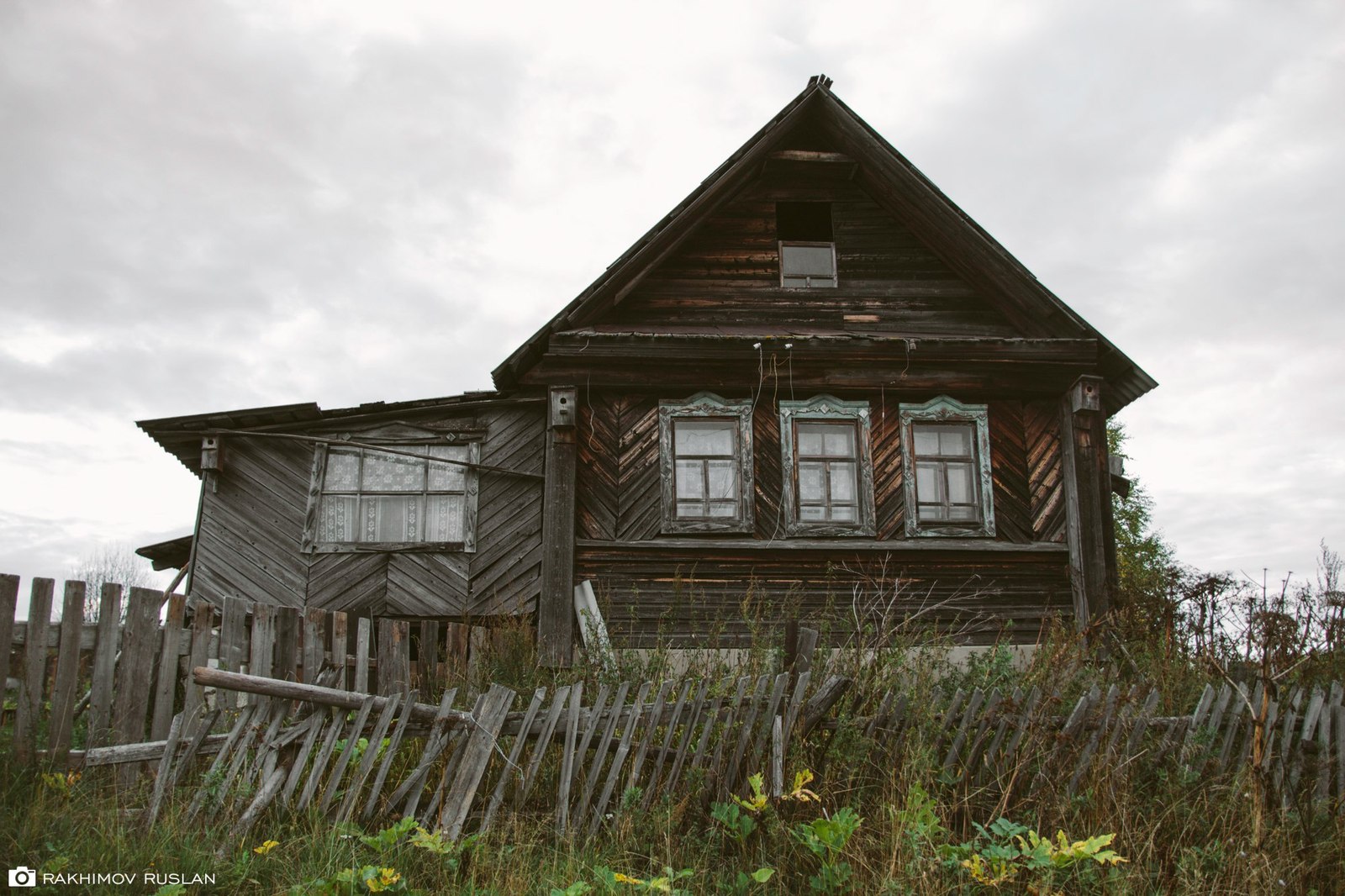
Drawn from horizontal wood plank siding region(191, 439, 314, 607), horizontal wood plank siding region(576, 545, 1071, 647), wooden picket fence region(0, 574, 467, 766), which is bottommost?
wooden picket fence region(0, 574, 467, 766)

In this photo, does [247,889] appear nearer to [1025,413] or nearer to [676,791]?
[676,791]

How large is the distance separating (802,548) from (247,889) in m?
6.67

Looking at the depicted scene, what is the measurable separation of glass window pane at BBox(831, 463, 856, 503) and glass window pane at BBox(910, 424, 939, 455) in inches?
30.5

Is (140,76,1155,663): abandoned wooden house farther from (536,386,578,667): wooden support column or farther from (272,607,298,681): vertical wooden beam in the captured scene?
(272,607,298,681): vertical wooden beam

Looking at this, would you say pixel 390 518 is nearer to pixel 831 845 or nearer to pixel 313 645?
pixel 313 645

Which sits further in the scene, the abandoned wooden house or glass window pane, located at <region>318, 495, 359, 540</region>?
glass window pane, located at <region>318, 495, 359, 540</region>

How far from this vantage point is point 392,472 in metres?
10.9

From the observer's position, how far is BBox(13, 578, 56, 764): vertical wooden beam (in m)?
5.05

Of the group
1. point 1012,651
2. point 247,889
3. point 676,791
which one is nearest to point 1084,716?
point 676,791

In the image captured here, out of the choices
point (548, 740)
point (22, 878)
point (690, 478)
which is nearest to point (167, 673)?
point (22, 878)

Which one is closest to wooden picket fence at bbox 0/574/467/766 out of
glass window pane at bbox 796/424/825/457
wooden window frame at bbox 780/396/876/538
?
wooden window frame at bbox 780/396/876/538

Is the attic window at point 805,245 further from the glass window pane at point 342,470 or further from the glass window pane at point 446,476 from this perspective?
the glass window pane at point 342,470

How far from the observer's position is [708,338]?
398 inches

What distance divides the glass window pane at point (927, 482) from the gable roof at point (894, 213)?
1987 mm
